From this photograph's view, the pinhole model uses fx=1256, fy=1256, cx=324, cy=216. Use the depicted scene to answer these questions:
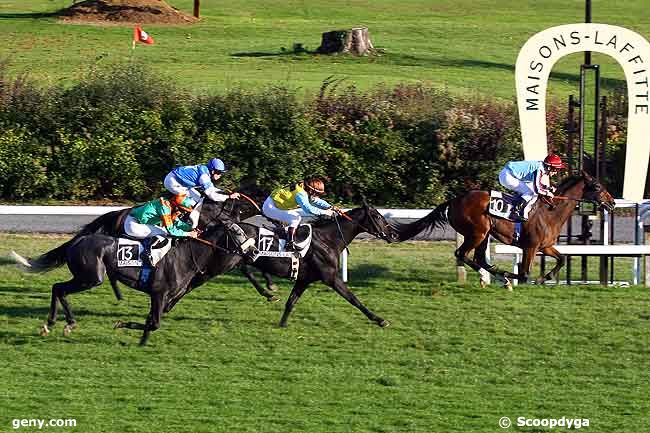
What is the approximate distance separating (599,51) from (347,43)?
18.1 meters

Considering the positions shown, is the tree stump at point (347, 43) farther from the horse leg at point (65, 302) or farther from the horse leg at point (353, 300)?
the horse leg at point (65, 302)

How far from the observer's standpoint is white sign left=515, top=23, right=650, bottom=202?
1419 cm

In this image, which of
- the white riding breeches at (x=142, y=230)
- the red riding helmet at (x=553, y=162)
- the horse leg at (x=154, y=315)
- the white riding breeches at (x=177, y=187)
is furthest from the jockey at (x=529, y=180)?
the horse leg at (x=154, y=315)

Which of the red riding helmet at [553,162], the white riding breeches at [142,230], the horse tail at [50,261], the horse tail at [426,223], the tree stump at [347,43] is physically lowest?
the horse tail at [50,261]

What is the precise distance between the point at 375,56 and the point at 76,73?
7.71m

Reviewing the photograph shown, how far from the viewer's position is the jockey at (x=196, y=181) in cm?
1243

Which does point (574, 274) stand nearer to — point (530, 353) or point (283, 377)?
point (530, 353)

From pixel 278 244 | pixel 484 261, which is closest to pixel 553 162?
pixel 484 261

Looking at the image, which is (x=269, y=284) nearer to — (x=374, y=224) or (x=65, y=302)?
(x=374, y=224)

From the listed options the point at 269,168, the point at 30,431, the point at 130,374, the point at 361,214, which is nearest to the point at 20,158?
the point at 269,168

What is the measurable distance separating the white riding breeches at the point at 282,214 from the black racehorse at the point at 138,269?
2.90 ft

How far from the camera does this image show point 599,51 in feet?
46.5

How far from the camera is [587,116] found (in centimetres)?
2580

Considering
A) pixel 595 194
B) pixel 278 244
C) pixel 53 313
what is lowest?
pixel 53 313
